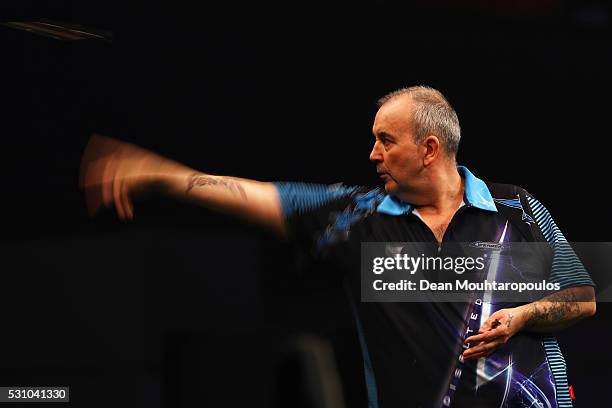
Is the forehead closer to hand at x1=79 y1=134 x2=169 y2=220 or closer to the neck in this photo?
the neck

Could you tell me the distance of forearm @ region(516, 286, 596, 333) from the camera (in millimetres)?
2328

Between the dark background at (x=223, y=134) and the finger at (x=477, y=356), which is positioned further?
the dark background at (x=223, y=134)

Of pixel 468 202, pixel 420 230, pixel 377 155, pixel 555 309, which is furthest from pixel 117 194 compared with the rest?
pixel 555 309

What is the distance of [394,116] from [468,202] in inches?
13.8

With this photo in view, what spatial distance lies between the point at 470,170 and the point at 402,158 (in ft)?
1.24

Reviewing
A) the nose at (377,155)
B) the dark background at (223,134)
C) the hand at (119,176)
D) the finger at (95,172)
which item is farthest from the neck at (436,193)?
the finger at (95,172)

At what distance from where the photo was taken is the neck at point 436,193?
2.46m

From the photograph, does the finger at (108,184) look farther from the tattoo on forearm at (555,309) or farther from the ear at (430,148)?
the tattoo on forearm at (555,309)

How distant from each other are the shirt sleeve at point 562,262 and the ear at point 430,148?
36cm

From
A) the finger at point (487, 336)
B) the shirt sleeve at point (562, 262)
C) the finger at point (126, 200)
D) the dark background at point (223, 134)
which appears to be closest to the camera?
the finger at point (126, 200)

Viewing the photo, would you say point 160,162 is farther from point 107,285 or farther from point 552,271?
point 552,271

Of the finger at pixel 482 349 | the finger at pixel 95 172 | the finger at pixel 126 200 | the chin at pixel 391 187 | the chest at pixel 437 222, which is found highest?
the finger at pixel 95 172

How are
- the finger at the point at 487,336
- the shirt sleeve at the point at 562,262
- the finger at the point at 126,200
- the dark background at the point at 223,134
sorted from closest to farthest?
the finger at the point at 126,200 → the finger at the point at 487,336 → the shirt sleeve at the point at 562,262 → the dark background at the point at 223,134

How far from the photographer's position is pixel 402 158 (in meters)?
2.43
